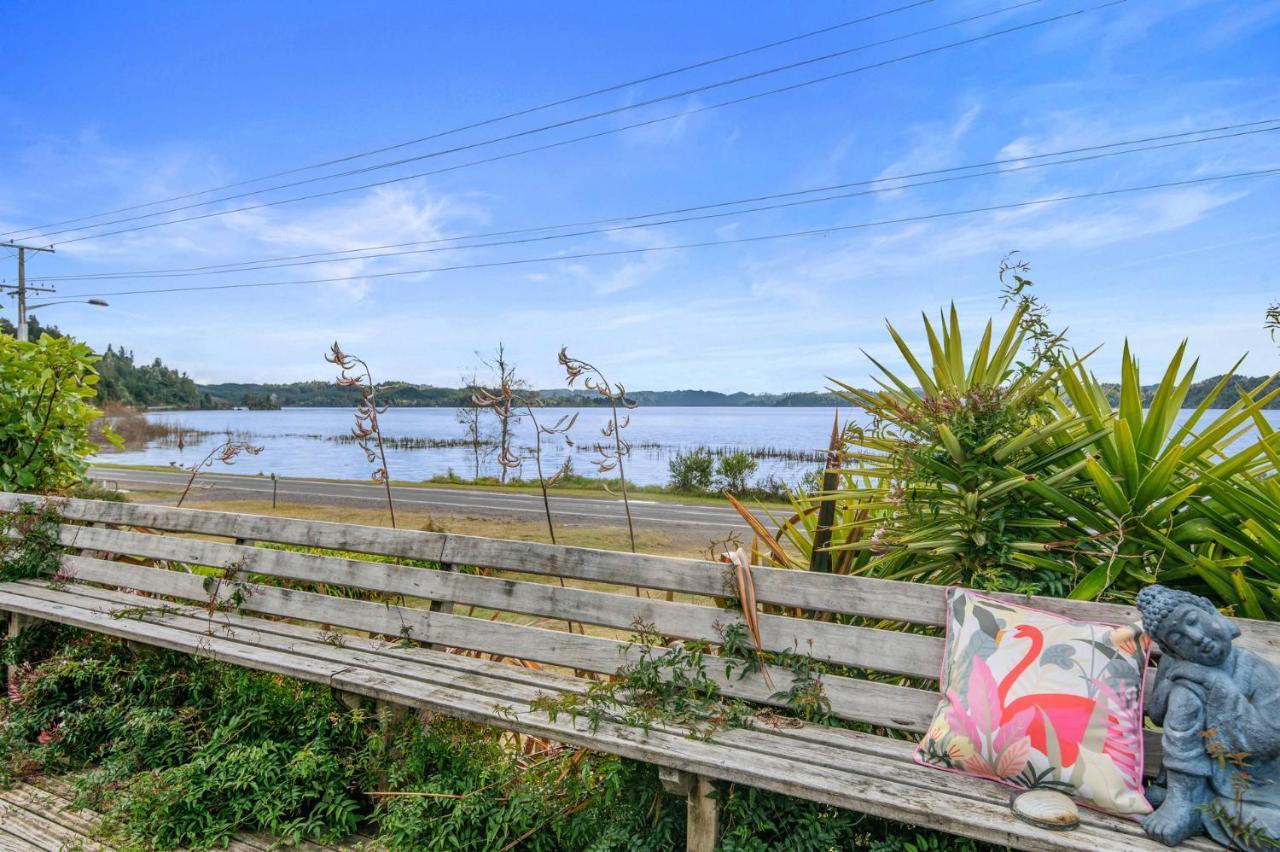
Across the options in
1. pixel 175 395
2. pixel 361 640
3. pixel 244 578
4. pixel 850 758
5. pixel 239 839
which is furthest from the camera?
pixel 175 395

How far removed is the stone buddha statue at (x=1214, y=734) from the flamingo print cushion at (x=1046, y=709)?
95mm

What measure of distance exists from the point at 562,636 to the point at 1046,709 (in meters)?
1.63

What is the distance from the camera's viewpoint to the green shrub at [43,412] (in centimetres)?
530

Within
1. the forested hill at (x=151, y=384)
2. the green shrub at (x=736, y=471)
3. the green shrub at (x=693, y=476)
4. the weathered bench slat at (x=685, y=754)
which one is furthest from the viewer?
the forested hill at (x=151, y=384)

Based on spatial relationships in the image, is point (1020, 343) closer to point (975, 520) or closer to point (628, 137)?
point (975, 520)

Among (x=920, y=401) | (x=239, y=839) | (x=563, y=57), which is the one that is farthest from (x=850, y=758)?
(x=563, y=57)

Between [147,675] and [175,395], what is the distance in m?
98.6

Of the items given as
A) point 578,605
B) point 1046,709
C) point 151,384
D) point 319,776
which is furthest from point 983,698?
point 151,384

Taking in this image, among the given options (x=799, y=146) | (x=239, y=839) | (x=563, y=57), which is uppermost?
(x=563, y=57)

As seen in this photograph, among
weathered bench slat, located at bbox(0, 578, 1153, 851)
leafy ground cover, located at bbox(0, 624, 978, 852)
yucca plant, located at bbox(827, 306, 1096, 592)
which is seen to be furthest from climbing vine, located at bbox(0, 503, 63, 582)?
yucca plant, located at bbox(827, 306, 1096, 592)

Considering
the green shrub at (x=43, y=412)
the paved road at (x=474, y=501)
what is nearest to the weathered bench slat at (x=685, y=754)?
the green shrub at (x=43, y=412)

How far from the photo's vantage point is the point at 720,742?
212cm

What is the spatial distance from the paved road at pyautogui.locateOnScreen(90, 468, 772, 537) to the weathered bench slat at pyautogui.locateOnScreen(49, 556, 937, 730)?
24.6 ft

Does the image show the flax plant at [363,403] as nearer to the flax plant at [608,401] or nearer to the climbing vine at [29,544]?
the flax plant at [608,401]
